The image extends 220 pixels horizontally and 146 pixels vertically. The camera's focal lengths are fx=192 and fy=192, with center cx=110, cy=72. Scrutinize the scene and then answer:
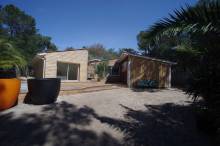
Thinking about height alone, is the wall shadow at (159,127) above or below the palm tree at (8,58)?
below

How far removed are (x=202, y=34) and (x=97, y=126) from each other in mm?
4374

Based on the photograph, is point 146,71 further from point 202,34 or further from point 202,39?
point 202,34

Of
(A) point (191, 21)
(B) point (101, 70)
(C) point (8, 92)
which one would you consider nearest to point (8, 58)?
(C) point (8, 92)

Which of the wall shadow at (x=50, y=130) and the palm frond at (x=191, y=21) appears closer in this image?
the palm frond at (x=191, y=21)

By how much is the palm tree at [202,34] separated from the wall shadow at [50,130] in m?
2.87

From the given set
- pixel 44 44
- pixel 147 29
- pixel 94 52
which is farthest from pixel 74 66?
pixel 94 52

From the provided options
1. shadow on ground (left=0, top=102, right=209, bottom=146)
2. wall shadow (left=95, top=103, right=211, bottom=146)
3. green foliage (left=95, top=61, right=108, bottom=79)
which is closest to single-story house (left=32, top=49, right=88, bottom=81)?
green foliage (left=95, top=61, right=108, bottom=79)

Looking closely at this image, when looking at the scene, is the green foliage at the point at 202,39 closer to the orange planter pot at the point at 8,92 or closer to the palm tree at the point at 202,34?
the palm tree at the point at 202,34

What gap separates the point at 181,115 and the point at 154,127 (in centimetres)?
205

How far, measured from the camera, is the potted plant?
25.2 feet

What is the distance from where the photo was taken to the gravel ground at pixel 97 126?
555 centimetres

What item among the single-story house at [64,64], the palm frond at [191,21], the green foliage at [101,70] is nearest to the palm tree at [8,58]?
the palm frond at [191,21]

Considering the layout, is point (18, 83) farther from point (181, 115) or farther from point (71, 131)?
point (181, 115)

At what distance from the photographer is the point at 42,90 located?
8.81 m
